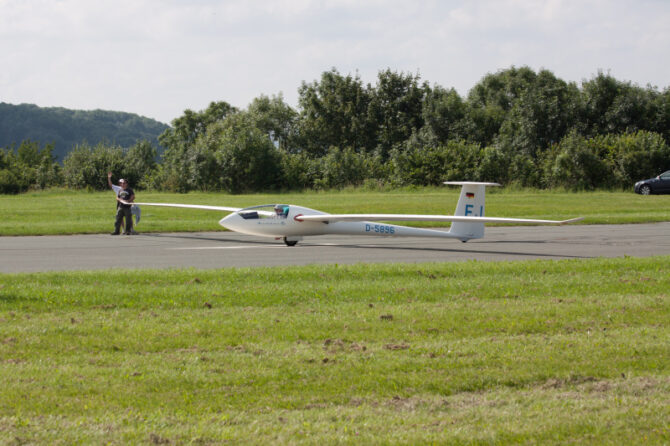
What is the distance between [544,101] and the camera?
219 ft

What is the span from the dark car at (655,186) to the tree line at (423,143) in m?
4.38

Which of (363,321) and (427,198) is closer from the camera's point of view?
(363,321)

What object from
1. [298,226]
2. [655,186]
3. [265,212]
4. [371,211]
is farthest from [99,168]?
[298,226]

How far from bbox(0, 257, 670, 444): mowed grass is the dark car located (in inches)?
1580

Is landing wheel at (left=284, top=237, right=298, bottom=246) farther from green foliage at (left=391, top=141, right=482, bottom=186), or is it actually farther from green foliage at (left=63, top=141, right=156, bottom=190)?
green foliage at (left=63, top=141, right=156, bottom=190)

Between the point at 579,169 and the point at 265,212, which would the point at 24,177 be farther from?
the point at 265,212

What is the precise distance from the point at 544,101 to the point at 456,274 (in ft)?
189

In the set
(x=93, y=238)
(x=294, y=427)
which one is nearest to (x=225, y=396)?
(x=294, y=427)

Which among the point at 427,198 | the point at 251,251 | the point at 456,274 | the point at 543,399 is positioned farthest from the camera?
the point at 427,198

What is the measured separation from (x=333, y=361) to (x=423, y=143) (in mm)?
67798

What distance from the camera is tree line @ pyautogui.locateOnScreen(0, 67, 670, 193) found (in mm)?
54594

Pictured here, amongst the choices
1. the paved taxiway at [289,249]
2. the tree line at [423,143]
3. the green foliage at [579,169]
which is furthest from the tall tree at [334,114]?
the paved taxiway at [289,249]

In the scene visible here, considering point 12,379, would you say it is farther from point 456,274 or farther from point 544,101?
point 544,101

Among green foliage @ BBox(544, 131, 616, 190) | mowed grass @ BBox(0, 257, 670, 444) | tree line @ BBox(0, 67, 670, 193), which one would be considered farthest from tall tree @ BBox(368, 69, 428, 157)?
mowed grass @ BBox(0, 257, 670, 444)
